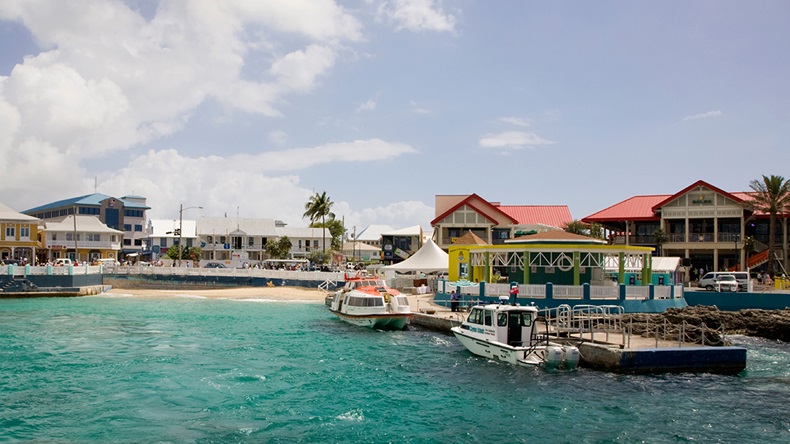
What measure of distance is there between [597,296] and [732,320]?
8.62 meters

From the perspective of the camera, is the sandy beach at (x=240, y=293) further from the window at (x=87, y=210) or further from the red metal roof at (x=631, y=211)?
the window at (x=87, y=210)

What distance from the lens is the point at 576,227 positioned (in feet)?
254

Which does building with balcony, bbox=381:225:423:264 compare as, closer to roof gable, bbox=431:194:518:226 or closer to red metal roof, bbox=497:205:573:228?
red metal roof, bbox=497:205:573:228

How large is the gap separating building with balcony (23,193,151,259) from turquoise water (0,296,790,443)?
88.2 meters

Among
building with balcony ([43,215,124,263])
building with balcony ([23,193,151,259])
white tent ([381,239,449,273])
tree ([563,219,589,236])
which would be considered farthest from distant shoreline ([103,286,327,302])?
building with balcony ([23,193,151,259])

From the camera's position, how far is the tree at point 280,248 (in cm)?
10194

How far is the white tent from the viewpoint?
56.7 meters

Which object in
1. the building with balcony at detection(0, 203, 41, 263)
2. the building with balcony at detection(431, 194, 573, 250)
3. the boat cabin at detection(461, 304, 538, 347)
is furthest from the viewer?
the building with balcony at detection(431, 194, 573, 250)

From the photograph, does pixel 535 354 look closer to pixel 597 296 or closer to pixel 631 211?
pixel 597 296

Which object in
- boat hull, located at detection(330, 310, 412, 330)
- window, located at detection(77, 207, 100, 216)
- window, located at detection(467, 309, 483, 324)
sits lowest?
boat hull, located at detection(330, 310, 412, 330)

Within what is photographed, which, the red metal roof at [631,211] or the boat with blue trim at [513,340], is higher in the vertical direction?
the red metal roof at [631,211]

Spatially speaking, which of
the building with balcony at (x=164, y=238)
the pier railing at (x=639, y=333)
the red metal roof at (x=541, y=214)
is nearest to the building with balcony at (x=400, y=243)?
the red metal roof at (x=541, y=214)

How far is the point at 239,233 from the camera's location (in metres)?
106

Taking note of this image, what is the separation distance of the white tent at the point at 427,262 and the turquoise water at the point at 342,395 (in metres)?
23.3
